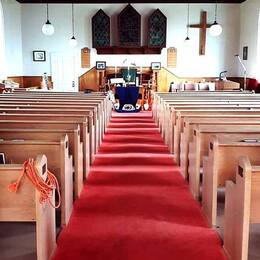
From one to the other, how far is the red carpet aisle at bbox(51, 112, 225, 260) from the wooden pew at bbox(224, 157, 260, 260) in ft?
0.79

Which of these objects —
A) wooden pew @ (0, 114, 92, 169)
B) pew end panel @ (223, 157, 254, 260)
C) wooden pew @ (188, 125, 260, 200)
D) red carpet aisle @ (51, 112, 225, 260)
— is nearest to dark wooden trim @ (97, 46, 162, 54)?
red carpet aisle @ (51, 112, 225, 260)

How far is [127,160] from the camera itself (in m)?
5.36

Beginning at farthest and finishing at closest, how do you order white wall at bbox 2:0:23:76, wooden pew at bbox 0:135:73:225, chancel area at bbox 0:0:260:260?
1. white wall at bbox 2:0:23:76
2. wooden pew at bbox 0:135:73:225
3. chancel area at bbox 0:0:260:260

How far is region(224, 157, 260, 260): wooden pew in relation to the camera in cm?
225

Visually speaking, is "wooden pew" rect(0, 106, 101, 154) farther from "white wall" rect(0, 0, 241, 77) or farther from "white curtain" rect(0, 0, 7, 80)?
"white wall" rect(0, 0, 241, 77)

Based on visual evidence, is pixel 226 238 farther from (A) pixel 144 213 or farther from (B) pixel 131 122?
(B) pixel 131 122

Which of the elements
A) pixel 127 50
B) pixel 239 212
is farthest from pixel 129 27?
pixel 239 212

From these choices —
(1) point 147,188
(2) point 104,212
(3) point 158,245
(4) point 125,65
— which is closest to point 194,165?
(1) point 147,188

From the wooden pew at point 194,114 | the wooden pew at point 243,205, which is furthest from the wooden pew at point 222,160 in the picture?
the wooden pew at point 194,114

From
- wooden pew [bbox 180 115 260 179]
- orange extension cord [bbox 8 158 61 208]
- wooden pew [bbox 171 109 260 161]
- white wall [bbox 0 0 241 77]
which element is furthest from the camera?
white wall [bbox 0 0 241 77]

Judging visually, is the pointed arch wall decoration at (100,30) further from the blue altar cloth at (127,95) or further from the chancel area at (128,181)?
the blue altar cloth at (127,95)

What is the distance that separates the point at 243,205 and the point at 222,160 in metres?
0.85

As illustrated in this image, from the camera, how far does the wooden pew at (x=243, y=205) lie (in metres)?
2.25

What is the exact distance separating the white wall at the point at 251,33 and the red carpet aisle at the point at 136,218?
28.0 feet
